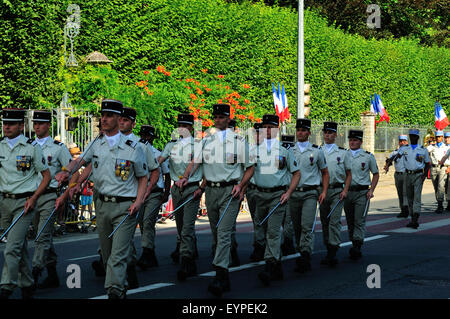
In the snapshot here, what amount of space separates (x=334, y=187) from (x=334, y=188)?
0.05 feet

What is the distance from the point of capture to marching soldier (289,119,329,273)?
10688 millimetres

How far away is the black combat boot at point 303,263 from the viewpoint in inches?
406

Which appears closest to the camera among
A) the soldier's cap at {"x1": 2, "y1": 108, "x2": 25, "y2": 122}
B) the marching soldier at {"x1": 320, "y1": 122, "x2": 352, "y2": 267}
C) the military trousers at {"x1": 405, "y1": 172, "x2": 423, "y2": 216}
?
the soldier's cap at {"x1": 2, "y1": 108, "x2": 25, "y2": 122}

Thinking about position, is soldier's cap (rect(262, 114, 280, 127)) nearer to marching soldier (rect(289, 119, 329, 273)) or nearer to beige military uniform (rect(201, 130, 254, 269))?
beige military uniform (rect(201, 130, 254, 269))

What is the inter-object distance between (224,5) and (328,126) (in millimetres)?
19564

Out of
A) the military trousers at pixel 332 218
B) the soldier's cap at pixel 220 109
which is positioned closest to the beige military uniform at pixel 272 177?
the soldier's cap at pixel 220 109

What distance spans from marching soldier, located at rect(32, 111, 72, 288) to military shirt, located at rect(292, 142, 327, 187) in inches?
128

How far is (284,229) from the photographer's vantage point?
1218cm

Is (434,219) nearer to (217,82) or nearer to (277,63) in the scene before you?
(217,82)

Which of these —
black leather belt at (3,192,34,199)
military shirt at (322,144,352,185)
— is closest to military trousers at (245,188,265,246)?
military shirt at (322,144,352,185)

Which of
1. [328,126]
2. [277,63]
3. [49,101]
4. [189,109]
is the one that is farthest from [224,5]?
[328,126]

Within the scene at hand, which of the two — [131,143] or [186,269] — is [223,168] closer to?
[186,269]

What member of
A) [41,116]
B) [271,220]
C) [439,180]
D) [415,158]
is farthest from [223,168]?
[439,180]

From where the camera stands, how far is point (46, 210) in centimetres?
937
